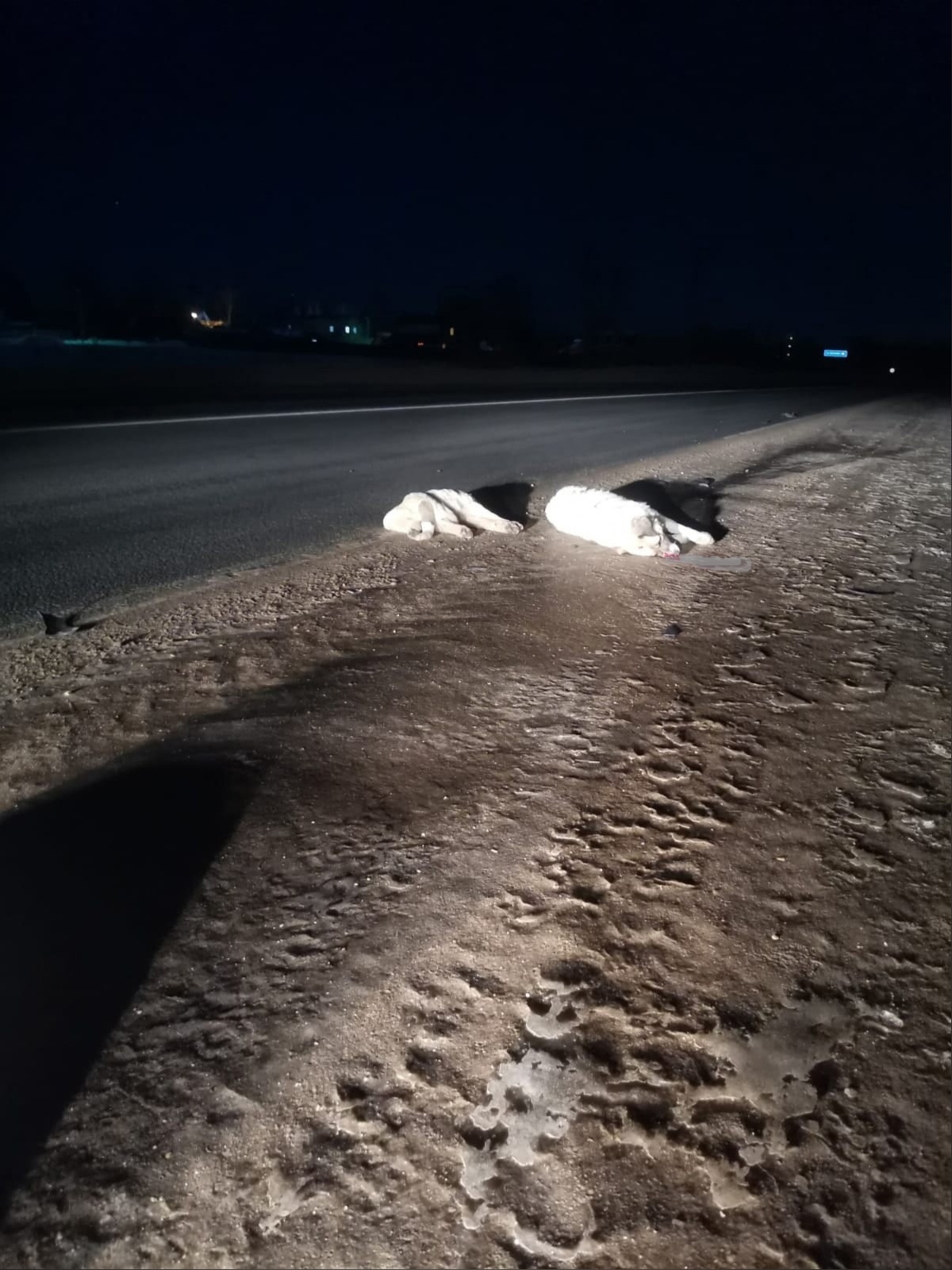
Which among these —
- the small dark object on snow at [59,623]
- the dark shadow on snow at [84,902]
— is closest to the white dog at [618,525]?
the small dark object on snow at [59,623]

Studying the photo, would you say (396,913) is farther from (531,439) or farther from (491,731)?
(531,439)

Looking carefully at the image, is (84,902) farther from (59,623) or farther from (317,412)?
(317,412)

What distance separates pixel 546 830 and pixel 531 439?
1317 cm

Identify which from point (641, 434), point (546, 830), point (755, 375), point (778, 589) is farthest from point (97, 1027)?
point (755, 375)

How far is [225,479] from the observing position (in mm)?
10781

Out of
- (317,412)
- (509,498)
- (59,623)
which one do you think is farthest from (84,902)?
(317,412)

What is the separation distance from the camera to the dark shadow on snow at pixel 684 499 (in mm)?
9492

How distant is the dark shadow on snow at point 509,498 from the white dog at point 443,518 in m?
0.23

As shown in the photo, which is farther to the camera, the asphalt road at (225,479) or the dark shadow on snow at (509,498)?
the dark shadow on snow at (509,498)

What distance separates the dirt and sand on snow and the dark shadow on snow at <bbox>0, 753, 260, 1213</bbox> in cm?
1

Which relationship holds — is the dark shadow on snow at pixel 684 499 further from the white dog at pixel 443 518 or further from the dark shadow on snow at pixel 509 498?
the white dog at pixel 443 518

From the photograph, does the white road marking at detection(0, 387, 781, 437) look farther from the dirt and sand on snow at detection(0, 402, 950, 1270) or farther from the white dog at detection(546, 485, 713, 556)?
the dirt and sand on snow at detection(0, 402, 950, 1270)

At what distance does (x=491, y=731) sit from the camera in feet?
14.4

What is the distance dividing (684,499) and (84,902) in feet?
30.4
